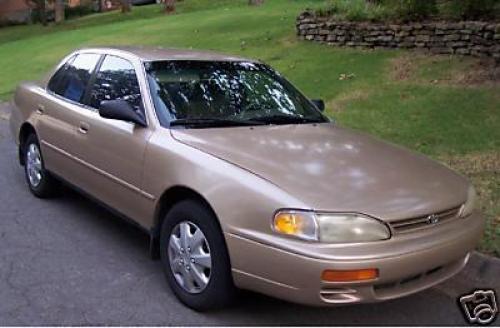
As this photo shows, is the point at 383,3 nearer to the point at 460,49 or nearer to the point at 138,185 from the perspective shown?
the point at 460,49

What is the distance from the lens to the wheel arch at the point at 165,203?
3.92m

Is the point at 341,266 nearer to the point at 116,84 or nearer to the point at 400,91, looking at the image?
the point at 116,84

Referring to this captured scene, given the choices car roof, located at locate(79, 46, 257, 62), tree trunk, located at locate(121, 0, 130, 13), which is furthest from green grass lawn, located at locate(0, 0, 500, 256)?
tree trunk, located at locate(121, 0, 130, 13)

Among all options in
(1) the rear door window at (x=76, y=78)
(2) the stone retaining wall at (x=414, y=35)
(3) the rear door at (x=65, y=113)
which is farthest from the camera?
(2) the stone retaining wall at (x=414, y=35)

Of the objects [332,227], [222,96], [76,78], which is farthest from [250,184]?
[76,78]

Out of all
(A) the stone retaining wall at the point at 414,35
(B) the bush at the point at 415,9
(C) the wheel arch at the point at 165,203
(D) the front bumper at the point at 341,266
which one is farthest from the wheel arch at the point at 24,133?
(B) the bush at the point at 415,9

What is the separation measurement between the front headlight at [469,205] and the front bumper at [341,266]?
0.23 meters

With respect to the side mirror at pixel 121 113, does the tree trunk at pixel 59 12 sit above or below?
below

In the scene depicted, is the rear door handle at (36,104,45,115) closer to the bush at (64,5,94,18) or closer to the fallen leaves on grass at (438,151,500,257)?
the fallen leaves on grass at (438,151,500,257)

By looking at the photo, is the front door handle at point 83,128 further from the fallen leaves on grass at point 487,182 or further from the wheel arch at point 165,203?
the fallen leaves on grass at point 487,182

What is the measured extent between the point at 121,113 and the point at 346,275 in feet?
6.49

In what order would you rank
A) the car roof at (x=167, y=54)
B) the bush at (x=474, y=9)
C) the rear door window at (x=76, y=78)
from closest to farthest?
the car roof at (x=167, y=54)
the rear door window at (x=76, y=78)
the bush at (x=474, y=9)

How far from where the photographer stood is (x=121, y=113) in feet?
14.3

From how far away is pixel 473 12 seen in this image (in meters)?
10.5
